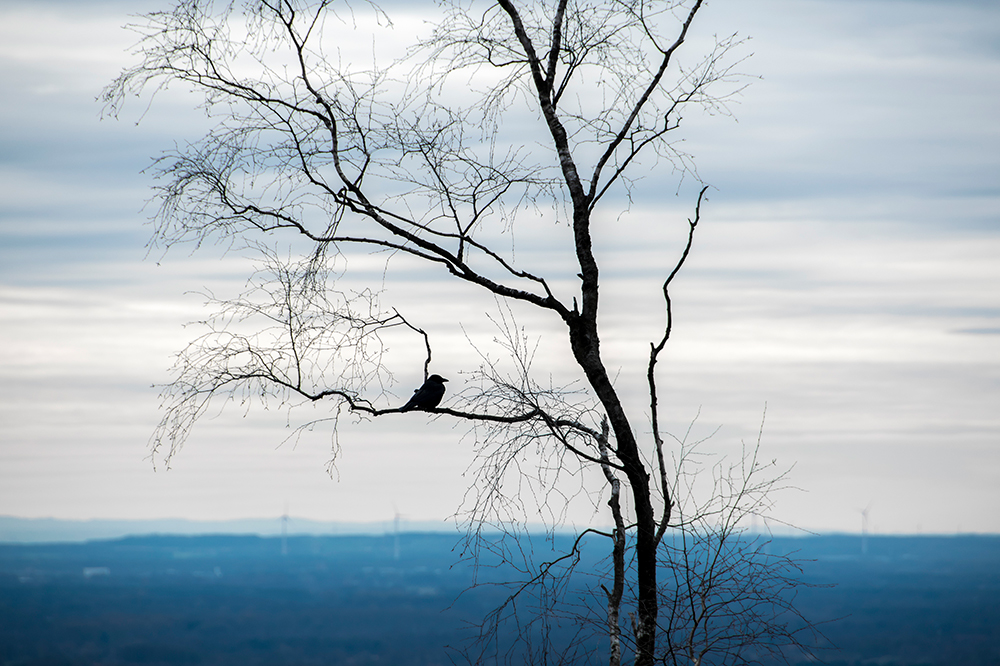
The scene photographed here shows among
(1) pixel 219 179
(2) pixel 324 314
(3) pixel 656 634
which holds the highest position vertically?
(1) pixel 219 179

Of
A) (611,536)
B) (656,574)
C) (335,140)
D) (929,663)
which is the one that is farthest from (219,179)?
(929,663)

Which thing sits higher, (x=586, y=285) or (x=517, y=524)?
(x=586, y=285)

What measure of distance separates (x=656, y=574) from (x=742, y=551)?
59.2 inches

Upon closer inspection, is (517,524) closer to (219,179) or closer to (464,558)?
(464,558)

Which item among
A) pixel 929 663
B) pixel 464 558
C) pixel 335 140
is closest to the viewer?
pixel 464 558

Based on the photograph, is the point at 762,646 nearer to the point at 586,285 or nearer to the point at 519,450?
the point at 519,450

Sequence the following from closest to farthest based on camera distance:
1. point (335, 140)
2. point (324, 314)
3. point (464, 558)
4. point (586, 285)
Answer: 1. point (464, 558)
2. point (324, 314)
3. point (335, 140)
4. point (586, 285)

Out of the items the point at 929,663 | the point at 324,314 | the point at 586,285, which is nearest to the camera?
the point at 324,314

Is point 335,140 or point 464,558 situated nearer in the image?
point 464,558

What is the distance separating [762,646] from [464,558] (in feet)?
8.37

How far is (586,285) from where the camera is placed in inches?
424

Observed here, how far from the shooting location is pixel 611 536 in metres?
10.2

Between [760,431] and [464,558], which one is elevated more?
[760,431]

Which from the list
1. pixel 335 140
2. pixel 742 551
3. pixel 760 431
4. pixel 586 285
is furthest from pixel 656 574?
pixel 335 140
